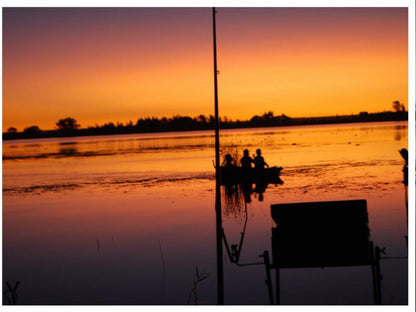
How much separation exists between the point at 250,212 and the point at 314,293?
7459 mm

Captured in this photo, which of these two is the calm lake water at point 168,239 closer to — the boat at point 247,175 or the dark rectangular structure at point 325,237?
the boat at point 247,175

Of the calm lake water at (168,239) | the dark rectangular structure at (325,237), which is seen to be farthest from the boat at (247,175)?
the dark rectangular structure at (325,237)

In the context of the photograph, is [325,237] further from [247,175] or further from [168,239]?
[247,175]

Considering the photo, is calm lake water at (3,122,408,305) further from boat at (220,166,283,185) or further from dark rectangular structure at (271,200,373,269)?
dark rectangular structure at (271,200,373,269)

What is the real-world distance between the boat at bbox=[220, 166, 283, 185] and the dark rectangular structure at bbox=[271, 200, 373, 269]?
46.3ft

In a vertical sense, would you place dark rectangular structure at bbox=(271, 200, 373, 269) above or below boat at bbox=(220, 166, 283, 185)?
above

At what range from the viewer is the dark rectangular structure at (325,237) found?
20.1 ft

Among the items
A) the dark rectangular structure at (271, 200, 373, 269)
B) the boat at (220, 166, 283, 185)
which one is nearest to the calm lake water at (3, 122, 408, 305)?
the boat at (220, 166, 283, 185)

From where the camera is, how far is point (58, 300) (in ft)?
27.8

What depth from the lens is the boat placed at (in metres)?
20.6

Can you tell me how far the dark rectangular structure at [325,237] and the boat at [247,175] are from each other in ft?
46.3

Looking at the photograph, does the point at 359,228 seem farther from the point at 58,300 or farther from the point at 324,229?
the point at 58,300

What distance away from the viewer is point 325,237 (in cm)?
615
